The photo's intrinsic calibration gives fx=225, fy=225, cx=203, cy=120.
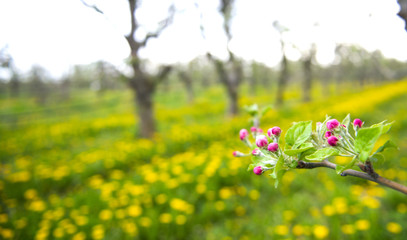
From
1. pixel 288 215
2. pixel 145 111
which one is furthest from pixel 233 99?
pixel 288 215

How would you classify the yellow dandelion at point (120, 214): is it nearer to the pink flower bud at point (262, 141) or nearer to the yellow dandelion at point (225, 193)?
the yellow dandelion at point (225, 193)

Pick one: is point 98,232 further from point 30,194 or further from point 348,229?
point 348,229

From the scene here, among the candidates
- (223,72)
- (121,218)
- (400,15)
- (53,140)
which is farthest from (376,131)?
(53,140)

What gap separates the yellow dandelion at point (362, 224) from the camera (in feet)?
8.42

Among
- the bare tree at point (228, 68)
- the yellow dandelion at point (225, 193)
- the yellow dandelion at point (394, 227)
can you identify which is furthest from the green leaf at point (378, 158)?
the bare tree at point (228, 68)

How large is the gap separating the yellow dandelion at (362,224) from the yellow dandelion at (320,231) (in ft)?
1.11

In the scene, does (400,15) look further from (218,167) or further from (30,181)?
(30,181)

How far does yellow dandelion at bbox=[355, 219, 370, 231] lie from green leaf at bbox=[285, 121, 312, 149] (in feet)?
9.14

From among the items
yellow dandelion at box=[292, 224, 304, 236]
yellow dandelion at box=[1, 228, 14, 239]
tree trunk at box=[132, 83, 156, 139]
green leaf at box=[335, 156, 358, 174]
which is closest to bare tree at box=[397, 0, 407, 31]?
green leaf at box=[335, 156, 358, 174]

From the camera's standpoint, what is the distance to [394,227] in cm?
251

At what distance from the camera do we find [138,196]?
3750mm

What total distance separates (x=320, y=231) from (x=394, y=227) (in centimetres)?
79

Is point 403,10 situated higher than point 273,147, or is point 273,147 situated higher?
point 403,10

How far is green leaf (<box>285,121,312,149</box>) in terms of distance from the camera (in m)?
0.57
